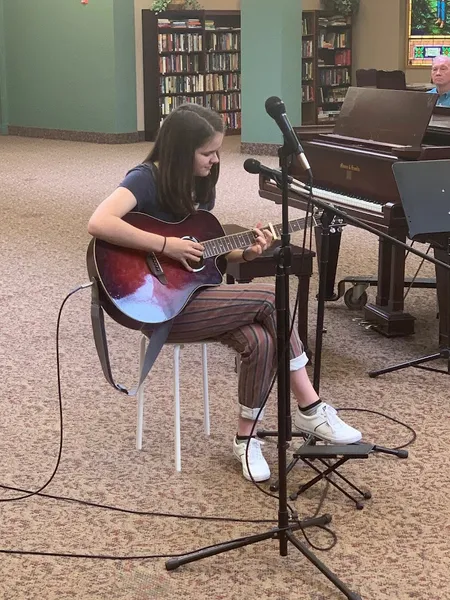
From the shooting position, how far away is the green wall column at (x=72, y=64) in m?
12.1

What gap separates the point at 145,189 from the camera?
291 cm

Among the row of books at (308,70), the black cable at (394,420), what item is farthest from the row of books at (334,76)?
the black cable at (394,420)

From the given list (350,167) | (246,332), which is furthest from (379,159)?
(246,332)

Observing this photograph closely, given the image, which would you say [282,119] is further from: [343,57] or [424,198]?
[343,57]

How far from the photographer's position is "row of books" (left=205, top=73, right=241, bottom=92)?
13.0m

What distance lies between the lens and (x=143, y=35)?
1230cm

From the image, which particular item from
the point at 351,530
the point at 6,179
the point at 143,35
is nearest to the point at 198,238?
the point at 351,530

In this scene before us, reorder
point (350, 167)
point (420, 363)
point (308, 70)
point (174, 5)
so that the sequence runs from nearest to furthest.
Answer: point (420, 363)
point (350, 167)
point (174, 5)
point (308, 70)

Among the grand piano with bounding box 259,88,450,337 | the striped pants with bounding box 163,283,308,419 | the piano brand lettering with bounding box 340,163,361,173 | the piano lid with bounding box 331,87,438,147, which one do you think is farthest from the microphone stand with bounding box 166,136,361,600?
the piano brand lettering with bounding box 340,163,361,173

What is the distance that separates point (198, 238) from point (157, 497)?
77cm

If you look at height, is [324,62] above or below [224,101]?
above

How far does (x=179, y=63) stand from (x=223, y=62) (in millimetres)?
707

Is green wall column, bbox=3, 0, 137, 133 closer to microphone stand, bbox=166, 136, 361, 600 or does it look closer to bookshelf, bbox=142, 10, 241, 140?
bookshelf, bbox=142, 10, 241, 140

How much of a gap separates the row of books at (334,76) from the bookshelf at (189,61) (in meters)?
1.17
